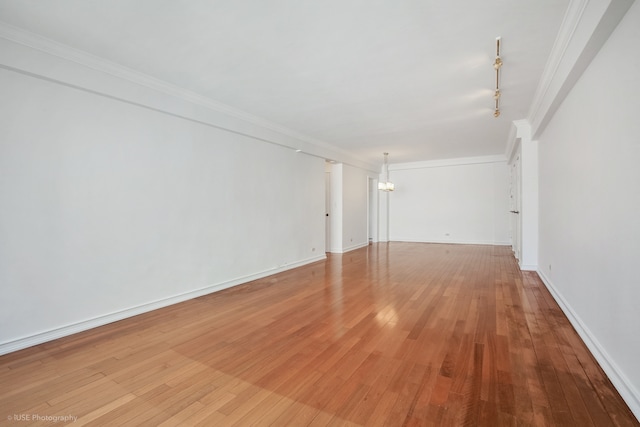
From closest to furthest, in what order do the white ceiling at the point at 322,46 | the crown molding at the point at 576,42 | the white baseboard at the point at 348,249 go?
the crown molding at the point at 576,42, the white ceiling at the point at 322,46, the white baseboard at the point at 348,249

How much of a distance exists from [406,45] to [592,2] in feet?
4.15

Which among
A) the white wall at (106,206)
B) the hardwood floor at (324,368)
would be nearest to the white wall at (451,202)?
the hardwood floor at (324,368)

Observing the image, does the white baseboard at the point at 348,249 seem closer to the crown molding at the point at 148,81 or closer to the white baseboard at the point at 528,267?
the crown molding at the point at 148,81

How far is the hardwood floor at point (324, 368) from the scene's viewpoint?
168cm


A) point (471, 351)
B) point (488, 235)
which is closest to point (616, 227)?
point (471, 351)

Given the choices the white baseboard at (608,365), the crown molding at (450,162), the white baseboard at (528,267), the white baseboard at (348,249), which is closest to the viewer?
the white baseboard at (608,365)

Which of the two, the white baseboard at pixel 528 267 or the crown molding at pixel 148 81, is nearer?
the crown molding at pixel 148 81

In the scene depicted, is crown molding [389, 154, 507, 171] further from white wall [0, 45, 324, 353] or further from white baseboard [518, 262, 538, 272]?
white wall [0, 45, 324, 353]

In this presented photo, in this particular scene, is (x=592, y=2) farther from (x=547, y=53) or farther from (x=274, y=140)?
(x=274, y=140)

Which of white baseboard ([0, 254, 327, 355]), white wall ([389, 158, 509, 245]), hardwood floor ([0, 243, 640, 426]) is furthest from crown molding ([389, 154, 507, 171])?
white baseboard ([0, 254, 327, 355])

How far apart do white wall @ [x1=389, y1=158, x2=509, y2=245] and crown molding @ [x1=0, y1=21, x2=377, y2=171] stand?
4.70 meters

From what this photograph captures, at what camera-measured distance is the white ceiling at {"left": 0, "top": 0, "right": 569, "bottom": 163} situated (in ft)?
7.27

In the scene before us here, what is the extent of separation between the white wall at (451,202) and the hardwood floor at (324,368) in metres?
5.57

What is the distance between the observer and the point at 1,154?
242 cm
